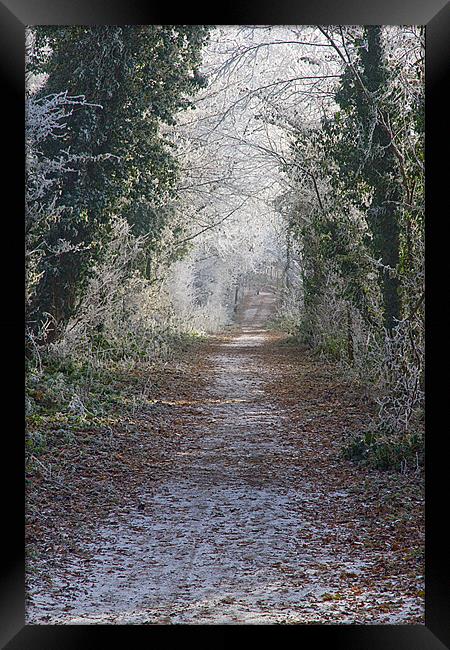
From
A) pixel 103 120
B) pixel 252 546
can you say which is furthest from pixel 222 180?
pixel 252 546

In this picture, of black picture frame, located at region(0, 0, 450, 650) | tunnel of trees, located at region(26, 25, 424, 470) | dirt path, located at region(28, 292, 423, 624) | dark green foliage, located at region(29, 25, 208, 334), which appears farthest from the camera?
dark green foliage, located at region(29, 25, 208, 334)

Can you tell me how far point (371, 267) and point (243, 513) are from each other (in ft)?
9.06

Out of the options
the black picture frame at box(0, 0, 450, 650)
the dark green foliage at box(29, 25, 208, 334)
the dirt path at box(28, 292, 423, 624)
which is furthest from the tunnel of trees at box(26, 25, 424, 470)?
the black picture frame at box(0, 0, 450, 650)

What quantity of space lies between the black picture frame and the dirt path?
224mm

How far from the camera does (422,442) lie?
518cm

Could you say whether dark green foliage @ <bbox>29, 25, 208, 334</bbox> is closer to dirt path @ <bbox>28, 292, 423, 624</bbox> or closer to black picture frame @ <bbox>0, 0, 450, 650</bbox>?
dirt path @ <bbox>28, 292, 423, 624</bbox>

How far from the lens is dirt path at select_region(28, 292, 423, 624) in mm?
3844

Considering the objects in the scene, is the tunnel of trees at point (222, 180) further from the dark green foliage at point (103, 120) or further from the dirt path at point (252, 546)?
the dirt path at point (252, 546)

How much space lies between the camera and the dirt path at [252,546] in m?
3.84
